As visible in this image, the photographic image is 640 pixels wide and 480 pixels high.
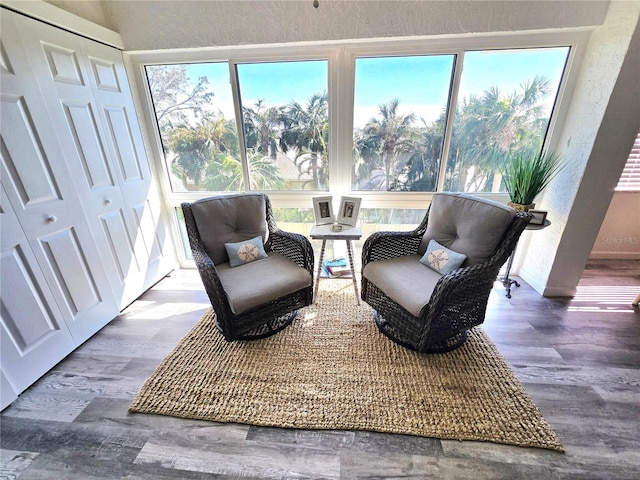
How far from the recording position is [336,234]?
197cm

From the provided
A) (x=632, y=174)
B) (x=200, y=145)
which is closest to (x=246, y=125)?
(x=200, y=145)

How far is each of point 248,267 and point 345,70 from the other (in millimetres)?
1654

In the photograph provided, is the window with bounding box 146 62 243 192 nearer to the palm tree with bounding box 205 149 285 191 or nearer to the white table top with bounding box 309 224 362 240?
the palm tree with bounding box 205 149 285 191

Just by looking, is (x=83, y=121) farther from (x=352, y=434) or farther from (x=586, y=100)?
(x=586, y=100)

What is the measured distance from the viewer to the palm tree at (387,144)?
214cm

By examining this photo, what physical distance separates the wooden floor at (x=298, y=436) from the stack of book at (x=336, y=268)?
1.20 m

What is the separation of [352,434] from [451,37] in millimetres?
2536

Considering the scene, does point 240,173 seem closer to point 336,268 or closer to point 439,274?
point 336,268

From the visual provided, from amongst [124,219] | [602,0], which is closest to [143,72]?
[124,219]

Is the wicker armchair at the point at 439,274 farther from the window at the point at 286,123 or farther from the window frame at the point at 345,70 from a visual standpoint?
the window at the point at 286,123

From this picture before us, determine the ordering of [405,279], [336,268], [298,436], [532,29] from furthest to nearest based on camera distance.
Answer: [336,268], [532,29], [405,279], [298,436]

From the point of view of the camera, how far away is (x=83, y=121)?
174 cm

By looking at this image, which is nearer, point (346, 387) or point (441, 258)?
point (346, 387)

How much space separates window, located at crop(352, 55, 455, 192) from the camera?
2.02m
